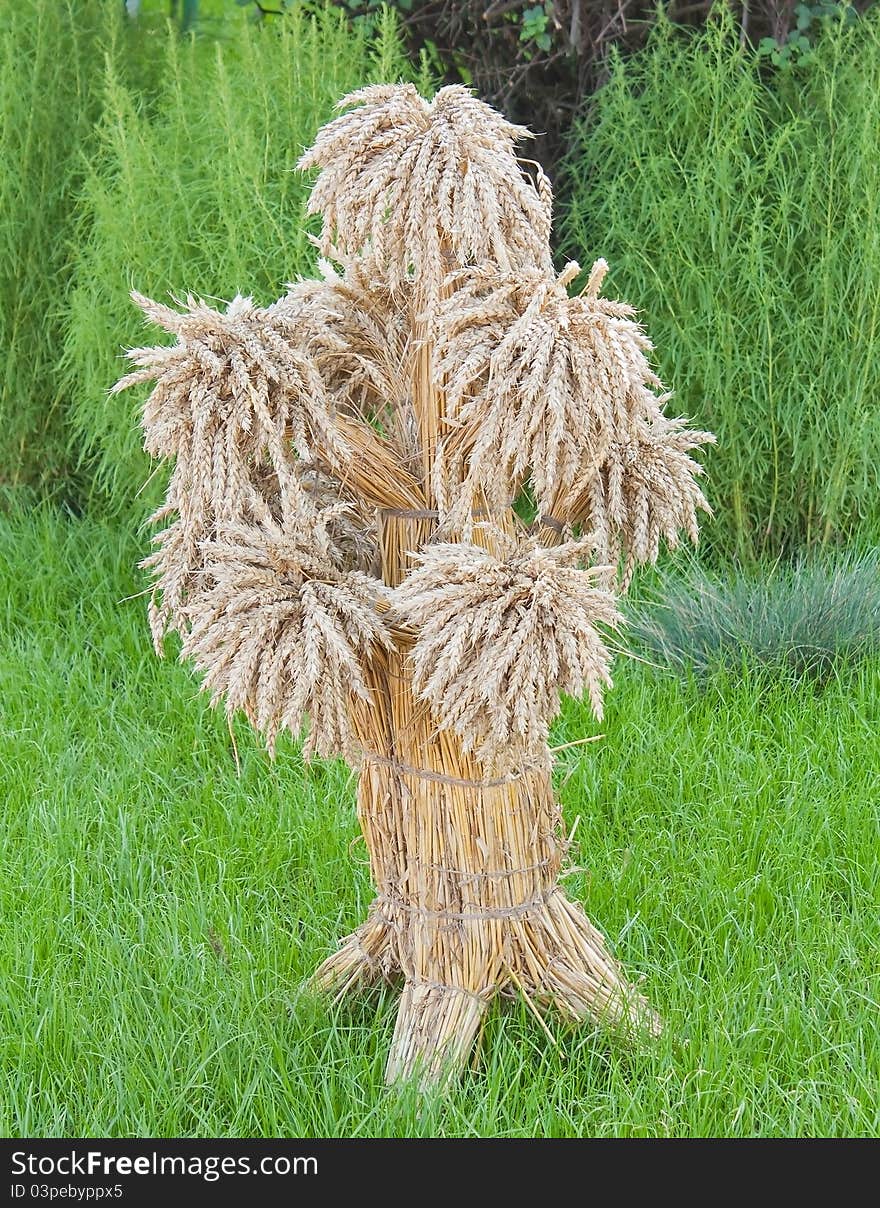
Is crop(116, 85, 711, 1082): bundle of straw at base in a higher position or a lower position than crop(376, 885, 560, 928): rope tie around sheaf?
higher

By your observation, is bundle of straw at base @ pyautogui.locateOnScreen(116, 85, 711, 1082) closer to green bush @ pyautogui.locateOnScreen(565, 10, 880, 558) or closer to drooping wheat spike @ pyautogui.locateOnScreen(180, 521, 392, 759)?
drooping wheat spike @ pyautogui.locateOnScreen(180, 521, 392, 759)

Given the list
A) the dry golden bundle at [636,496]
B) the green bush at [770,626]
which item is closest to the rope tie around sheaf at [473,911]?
the dry golden bundle at [636,496]

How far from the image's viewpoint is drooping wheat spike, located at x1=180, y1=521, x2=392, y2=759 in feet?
5.11

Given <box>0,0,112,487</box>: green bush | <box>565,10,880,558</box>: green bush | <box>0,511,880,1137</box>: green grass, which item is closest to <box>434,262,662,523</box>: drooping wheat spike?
<box>0,511,880,1137</box>: green grass

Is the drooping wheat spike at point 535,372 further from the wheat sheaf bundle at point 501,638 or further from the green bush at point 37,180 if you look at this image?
the green bush at point 37,180

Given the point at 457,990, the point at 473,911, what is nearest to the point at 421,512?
the point at 473,911

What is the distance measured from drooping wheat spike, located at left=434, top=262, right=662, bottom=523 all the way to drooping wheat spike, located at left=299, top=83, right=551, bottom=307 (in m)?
0.06

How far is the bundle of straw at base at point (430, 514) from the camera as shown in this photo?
5.03ft

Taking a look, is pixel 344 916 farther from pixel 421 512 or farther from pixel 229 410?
pixel 229 410

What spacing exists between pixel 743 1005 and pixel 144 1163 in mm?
906

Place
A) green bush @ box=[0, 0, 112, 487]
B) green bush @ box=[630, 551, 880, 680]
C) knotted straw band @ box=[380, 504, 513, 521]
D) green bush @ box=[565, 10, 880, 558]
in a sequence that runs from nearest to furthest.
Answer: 1. knotted straw band @ box=[380, 504, 513, 521]
2. green bush @ box=[630, 551, 880, 680]
3. green bush @ box=[565, 10, 880, 558]
4. green bush @ box=[0, 0, 112, 487]

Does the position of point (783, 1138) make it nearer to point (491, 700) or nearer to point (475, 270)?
point (491, 700)

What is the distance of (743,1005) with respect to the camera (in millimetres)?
2033

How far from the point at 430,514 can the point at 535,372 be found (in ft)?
1.02
